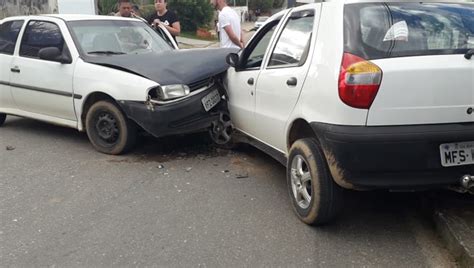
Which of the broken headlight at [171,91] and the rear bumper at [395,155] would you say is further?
the broken headlight at [171,91]

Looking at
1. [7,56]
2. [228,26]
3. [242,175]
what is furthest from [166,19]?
[242,175]

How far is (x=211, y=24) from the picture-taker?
105ft

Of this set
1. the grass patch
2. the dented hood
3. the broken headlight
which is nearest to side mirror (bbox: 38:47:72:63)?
the dented hood

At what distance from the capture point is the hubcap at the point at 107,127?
5.89 metres

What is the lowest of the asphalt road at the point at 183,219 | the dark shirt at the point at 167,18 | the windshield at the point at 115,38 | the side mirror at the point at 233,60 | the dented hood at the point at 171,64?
the asphalt road at the point at 183,219

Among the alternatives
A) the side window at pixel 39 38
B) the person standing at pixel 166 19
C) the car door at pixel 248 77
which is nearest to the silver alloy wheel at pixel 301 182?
the car door at pixel 248 77

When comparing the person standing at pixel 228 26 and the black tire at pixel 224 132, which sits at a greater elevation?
the person standing at pixel 228 26

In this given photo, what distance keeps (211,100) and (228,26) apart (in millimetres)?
2456

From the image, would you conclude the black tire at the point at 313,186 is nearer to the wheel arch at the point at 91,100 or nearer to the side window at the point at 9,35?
the wheel arch at the point at 91,100

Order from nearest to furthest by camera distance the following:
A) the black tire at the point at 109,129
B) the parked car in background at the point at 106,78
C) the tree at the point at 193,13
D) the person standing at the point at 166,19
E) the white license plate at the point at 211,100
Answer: the parked car in background at the point at 106,78 → the white license plate at the point at 211,100 → the black tire at the point at 109,129 → the person standing at the point at 166,19 → the tree at the point at 193,13

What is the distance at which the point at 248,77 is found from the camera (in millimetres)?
5070

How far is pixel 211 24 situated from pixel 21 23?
25534mm

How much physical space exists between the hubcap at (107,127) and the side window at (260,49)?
1.72 metres

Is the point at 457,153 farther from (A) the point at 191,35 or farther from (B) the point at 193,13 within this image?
(B) the point at 193,13
